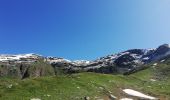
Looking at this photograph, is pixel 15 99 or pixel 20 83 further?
pixel 20 83

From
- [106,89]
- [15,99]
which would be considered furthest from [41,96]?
[106,89]

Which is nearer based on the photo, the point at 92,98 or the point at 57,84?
the point at 92,98

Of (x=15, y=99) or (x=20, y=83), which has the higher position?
(x=20, y=83)

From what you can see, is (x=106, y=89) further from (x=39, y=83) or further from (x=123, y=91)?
(x=39, y=83)

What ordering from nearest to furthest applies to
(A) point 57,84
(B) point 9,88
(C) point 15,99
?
(C) point 15,99
(B) point 9,88
(A) point 57,84

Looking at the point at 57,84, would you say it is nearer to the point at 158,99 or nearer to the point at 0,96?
the point at 0,96

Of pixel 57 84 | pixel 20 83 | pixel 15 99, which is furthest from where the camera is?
pixel 57 84

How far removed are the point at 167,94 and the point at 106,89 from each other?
12.8m

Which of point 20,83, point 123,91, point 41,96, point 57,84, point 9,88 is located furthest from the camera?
point 123,91

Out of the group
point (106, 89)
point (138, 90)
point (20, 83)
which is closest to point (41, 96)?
point (20, 83)

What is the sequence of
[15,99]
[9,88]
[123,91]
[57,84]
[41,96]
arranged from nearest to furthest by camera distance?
[15,99] < [41,96] < [9,88] < [57,84] < [123,91]

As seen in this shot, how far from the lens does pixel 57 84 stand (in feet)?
173

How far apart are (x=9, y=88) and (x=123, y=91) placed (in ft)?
69.9

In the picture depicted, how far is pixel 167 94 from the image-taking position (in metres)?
60.8
